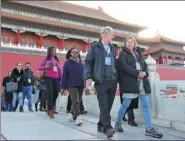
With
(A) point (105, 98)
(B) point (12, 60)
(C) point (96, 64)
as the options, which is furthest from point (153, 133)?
(B) point (12, 60)

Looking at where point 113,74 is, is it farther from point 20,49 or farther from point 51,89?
point 20,49

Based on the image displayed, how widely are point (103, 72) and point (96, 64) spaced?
0.14 m

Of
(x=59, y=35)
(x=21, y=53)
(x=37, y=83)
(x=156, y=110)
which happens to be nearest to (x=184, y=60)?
(x=59, y=35)

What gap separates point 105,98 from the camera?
11.7ft

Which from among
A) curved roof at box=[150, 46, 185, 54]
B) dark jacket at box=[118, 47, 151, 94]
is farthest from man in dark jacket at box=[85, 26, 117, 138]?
curved roof at box=[150, 46, 185, 54]

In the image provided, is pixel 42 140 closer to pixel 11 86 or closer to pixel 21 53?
pixel 11 86

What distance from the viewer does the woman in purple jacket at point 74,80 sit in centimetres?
452

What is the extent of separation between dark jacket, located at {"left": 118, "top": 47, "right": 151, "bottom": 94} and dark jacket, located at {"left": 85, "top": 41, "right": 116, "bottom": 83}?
0.33 metres

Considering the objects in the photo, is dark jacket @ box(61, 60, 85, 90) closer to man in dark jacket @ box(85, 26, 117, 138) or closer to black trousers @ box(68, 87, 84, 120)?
black trousers @ box(68, 87, 84, 120)

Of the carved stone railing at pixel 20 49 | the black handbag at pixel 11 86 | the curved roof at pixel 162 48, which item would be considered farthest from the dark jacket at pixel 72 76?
the curved roof at pixel 162 48

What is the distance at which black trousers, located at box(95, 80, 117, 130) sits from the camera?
348cm

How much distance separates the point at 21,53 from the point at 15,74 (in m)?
9.69

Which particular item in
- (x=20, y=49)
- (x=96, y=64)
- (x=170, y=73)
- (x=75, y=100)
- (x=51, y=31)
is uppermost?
(x=51, y=31)

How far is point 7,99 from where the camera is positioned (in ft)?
26.1
